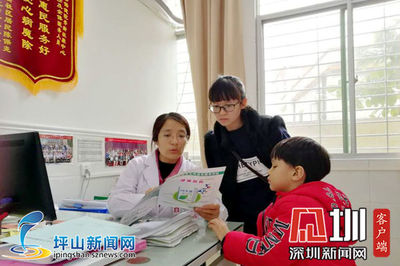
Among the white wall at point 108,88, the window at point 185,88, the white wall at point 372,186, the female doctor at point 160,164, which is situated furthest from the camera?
the window at point 185,88

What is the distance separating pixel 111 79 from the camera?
2170 millimetres

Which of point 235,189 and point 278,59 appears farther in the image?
point 278,59

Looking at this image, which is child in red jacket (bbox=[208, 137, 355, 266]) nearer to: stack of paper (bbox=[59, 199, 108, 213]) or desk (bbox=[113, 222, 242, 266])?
desk (bbox=[113, 222, 242, 266])

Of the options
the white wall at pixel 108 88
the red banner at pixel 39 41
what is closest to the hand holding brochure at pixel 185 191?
the white wall at pixel 108 88

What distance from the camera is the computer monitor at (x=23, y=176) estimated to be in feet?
2.81

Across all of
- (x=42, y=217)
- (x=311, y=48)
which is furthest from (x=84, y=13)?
(x=311, y=48)

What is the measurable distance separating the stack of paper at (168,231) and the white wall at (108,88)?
102 cm

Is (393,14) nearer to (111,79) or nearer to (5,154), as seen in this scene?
(111,79)

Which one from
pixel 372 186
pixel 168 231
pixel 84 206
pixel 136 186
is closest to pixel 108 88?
pixel 84 206

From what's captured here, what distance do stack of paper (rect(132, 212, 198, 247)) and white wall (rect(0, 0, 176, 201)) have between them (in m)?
1.02

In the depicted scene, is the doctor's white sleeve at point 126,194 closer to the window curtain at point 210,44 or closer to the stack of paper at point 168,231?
the stack of paper at point 168,231

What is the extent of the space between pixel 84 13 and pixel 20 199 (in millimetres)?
1495

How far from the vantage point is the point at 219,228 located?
3.07 feet

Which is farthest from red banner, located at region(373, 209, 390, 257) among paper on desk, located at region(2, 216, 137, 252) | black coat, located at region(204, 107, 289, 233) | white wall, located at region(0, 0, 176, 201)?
white wall, located at region(0, 0, 176, 201)
